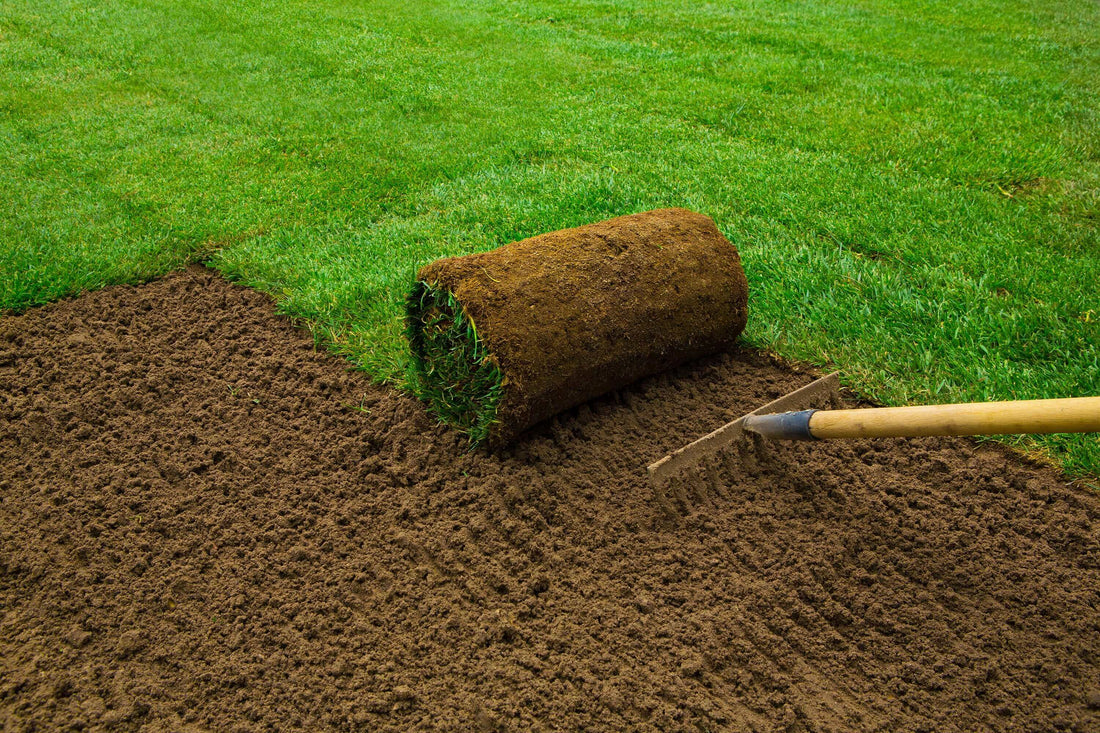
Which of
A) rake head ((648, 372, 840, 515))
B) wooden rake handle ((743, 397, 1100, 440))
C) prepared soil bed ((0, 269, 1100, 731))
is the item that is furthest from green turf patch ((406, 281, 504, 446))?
wooden rake handle ((743, 397, 1100, 440))

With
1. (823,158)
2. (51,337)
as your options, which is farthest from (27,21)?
(823,158)

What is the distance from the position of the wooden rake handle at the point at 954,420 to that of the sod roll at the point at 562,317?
80cm

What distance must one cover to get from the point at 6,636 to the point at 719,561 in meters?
2.57

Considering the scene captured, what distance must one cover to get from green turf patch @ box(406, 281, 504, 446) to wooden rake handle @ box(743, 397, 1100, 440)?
1.22 metres

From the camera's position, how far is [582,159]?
21.0 ft

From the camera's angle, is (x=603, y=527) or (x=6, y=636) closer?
(x=6, y=636)

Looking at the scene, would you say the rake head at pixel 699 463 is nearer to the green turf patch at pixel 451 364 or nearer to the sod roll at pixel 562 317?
the sod roll at pixel 562 317

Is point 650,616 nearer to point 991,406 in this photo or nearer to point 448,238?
point 991,406

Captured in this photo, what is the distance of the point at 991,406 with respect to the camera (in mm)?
2410

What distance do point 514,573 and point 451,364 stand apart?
100 centimetres

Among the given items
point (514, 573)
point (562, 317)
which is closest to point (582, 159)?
point (562, 317)

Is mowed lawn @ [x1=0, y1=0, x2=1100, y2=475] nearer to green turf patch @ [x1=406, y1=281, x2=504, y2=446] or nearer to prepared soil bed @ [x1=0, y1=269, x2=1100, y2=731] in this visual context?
green turf patch @ [x1=406, y1=281, x2=504, y2=446]

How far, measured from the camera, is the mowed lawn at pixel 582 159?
4.42 meters

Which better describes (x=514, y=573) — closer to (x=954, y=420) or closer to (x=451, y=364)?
(x=451, y=364)
